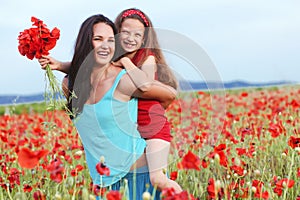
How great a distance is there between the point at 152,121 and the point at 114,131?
7.0 inches

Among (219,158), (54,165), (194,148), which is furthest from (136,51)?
(194,148)

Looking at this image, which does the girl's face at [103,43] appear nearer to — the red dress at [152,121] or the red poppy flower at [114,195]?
the red dress at [152,121]

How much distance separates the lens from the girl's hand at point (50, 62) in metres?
2.19

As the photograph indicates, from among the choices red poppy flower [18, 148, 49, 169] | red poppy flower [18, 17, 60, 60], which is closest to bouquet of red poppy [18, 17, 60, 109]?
red poppy flower [18, 17, 60, 60]

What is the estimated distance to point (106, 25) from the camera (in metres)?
2.30

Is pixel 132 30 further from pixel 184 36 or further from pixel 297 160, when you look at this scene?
pixel 297 160

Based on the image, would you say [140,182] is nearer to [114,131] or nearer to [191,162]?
[114,131]

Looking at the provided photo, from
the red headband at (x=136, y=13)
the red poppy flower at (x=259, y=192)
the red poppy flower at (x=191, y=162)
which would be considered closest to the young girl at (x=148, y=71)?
the red headband at (x=136, y=13)

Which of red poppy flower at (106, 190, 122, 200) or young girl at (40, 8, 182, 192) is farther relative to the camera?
young girl at (40, 8, 182, 192)

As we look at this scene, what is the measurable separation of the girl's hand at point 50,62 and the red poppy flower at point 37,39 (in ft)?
0.15

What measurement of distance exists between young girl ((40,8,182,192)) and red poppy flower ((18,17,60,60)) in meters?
0.07

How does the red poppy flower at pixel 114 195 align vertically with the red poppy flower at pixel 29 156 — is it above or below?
below

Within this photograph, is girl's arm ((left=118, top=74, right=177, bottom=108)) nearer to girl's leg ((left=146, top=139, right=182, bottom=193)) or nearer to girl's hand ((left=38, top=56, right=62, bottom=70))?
girl's leg ((left=146, top=139, right=182, bottom=193))

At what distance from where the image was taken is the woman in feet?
7.25
